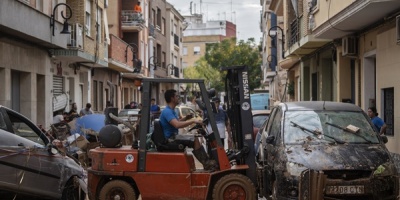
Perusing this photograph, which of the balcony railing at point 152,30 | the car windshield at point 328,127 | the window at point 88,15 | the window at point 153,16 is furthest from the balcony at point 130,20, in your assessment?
the car windshield at point 328,127

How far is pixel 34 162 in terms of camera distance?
9.03 meters

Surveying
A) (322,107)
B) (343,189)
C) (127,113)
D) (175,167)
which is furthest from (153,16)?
(343,189)

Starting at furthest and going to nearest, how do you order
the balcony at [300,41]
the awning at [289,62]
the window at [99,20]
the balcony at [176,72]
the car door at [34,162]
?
the balcony at [176,72], the awning at [289,62], the window at [99,20], the balcony at [300,41], the car door at [34,162]

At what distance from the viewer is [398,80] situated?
14719 millimetres

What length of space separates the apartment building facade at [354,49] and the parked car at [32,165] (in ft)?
20.9

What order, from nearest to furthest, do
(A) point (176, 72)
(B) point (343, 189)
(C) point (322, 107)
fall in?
1. (B) point (343, 189)
2. (C) point (322, 107)
3. (A) point (176, 72)

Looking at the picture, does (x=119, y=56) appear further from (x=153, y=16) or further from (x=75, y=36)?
(x=153, y=16)

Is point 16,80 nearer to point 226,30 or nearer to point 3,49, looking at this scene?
point 3,49

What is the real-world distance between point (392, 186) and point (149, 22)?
40.1m

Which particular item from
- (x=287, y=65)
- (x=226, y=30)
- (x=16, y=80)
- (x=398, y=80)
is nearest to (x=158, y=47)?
(x=287, y=65)

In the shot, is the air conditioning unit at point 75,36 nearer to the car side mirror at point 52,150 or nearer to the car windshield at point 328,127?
the car side mirror at point 52,150

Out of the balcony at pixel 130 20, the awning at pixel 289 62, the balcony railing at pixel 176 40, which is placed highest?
the balcony railing at pixel 176 40

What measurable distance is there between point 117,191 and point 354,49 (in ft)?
36.0

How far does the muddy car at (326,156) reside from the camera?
8.48 metres
